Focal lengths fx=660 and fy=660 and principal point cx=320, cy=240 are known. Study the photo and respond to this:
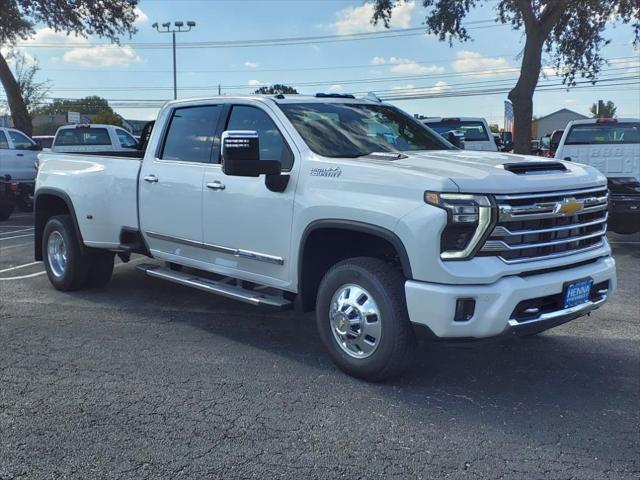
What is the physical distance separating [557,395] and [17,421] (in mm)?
3385

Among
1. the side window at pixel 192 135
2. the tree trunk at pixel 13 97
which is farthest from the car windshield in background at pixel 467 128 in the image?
the tree trunk at pixel 13 97

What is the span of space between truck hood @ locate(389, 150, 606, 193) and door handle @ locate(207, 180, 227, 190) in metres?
1.51

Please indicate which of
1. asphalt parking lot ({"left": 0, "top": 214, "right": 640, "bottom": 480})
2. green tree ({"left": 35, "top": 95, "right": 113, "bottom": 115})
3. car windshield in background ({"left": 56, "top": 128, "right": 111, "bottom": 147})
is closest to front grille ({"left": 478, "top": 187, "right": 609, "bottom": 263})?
asphalt parking lot ({"left": 0, "top": 214, "right": 640, "bottom": 480})

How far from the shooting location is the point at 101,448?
357 centimetres

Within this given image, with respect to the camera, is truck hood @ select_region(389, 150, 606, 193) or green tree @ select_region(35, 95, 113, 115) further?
green tree @ select_region(35, 95, 113, 115)

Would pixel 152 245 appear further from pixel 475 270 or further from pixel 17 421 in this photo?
pixel 475 270

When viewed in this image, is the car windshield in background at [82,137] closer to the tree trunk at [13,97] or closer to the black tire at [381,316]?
Result: the tree trunk at [13,97]

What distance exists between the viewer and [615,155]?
10.6 meters

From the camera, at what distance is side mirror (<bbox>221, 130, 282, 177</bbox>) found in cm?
450

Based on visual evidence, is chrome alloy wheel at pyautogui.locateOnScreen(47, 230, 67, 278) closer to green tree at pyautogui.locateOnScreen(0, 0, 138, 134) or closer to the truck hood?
the truck hood

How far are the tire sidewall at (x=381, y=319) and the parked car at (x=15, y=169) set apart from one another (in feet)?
40.3

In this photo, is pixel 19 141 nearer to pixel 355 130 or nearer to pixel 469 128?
pixel 469 128

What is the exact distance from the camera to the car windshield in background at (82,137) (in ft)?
54.9

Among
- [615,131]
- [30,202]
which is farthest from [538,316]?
[30,202]
